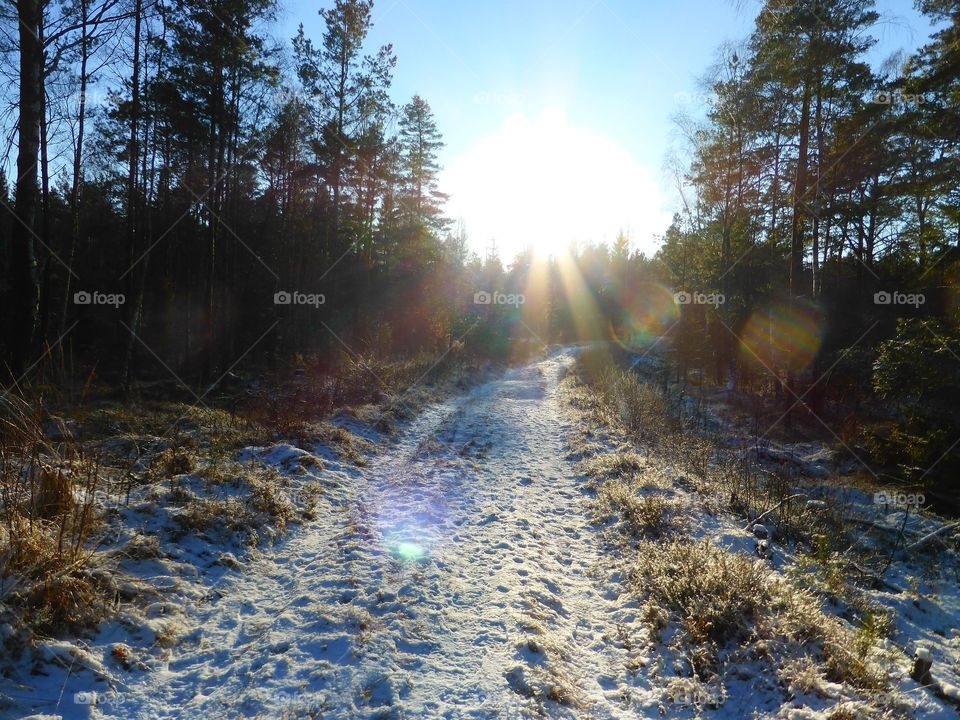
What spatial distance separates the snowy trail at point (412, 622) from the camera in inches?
119

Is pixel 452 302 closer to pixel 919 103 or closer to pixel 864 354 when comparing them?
pixel 864 354

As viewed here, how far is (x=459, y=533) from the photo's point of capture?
18.6 ft

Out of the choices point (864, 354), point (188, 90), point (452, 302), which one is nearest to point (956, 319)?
point (864, 354)

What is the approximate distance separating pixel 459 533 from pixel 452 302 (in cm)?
2268
